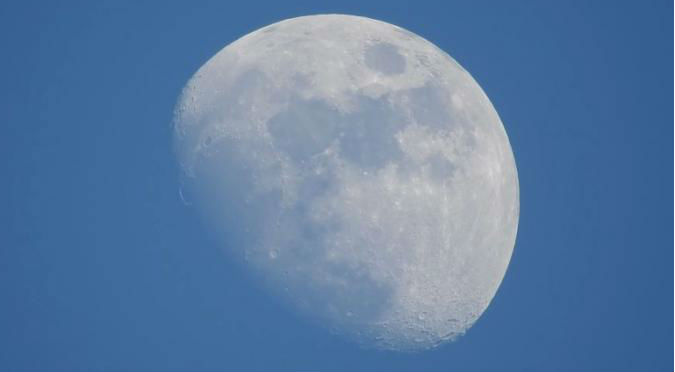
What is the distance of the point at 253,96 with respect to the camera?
340 inches

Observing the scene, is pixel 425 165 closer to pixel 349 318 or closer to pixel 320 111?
pixel 320 111

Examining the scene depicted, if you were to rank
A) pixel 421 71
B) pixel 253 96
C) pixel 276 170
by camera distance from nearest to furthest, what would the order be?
pixel 276 170 < pixel 253 96 < pixel 421 71

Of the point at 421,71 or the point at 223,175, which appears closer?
the point at 223,175

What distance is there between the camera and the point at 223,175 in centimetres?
834

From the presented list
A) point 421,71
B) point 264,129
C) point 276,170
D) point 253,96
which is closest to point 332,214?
point 276,170

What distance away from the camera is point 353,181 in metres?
8.14

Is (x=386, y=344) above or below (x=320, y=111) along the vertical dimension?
below

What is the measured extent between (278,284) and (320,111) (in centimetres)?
233

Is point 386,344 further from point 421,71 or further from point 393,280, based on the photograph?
point 421,71

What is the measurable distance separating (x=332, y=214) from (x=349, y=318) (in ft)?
4.86

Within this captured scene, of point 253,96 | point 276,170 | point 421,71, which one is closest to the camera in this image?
point 276,170

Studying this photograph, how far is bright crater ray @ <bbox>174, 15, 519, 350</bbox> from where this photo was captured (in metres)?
8.13

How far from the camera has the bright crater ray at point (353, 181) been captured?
8133mm

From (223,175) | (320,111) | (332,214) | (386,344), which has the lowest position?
(386,344)
